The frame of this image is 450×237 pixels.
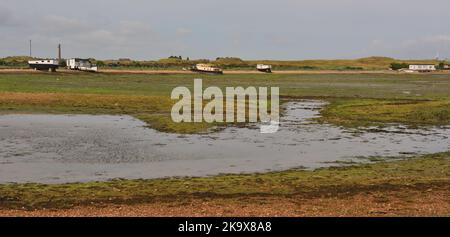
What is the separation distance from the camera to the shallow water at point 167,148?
75.2 ft

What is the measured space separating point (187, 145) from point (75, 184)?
10.9 meters

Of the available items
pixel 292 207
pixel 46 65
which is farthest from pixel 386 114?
pixel 46 65

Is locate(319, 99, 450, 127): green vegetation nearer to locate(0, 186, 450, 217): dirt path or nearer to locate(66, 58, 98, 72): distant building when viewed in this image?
locate(0, 186, 450, 217): dirt path

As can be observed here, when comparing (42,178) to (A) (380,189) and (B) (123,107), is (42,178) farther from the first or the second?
(B) (123,107)

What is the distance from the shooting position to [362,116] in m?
45.1

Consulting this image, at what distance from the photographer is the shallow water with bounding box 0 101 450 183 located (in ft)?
75.2

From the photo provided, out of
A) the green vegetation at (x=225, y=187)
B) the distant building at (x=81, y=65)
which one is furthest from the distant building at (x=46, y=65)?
the green vegetation at (x=225, y=187)

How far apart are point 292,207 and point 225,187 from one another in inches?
153

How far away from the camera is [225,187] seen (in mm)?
18844

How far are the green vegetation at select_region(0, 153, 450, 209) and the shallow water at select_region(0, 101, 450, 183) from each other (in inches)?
72.9
